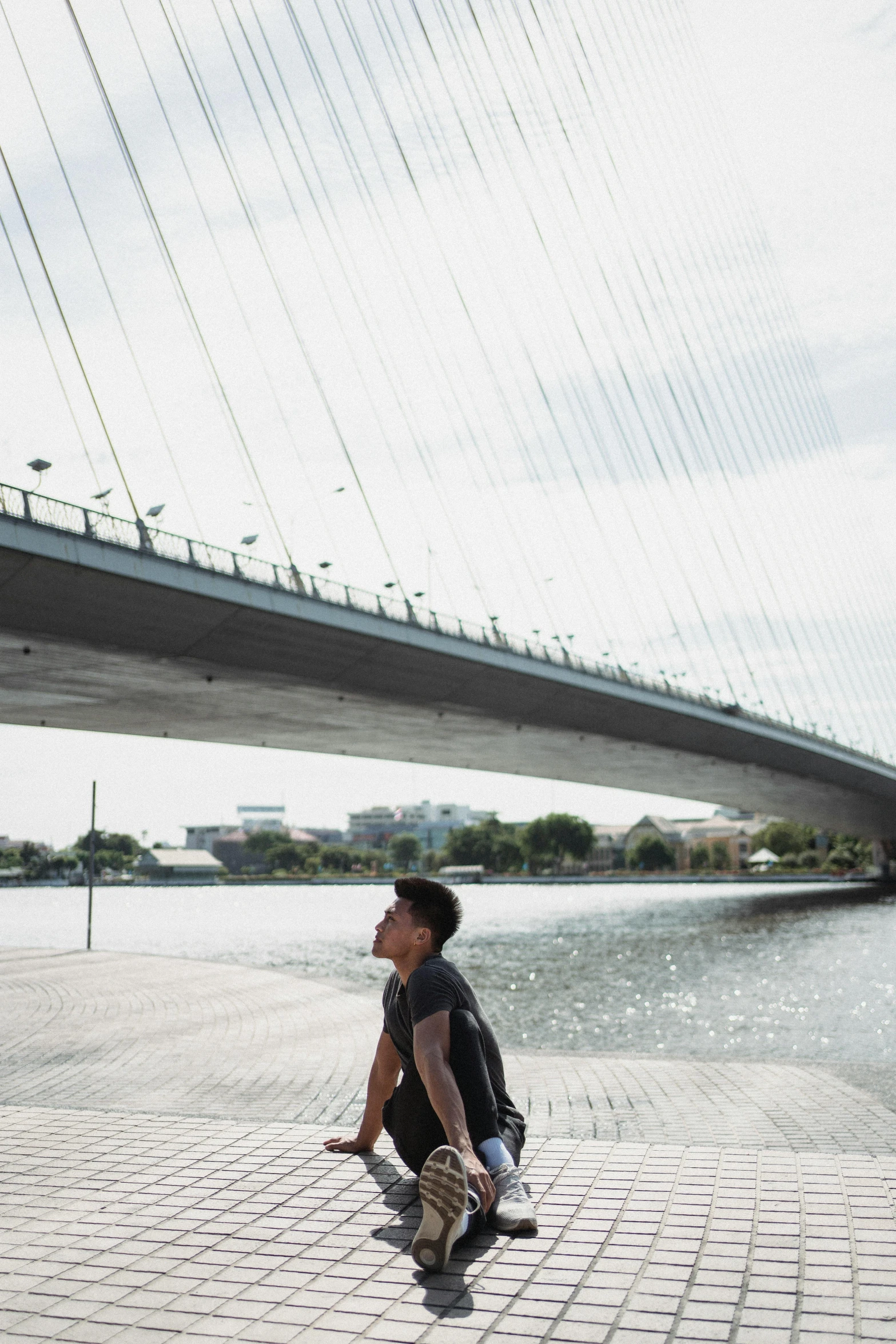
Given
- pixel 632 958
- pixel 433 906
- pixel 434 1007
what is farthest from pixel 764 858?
pixel 434 1007

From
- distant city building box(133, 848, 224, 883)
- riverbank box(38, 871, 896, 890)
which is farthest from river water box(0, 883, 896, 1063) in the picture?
distant city building box(133, 848, 224, 883)

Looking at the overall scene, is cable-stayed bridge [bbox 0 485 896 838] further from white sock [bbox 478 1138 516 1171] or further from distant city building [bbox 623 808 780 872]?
distant city building [bbox 623 808 780 872]

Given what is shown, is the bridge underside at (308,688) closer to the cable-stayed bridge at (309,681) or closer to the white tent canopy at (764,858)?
the cable-stayed bridge at (309,681)

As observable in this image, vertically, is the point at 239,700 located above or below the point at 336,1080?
above

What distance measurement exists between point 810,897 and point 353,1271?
61726 millimetres

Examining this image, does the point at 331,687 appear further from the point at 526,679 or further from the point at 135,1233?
the point at 135,1233

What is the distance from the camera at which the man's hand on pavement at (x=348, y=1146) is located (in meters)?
4.96

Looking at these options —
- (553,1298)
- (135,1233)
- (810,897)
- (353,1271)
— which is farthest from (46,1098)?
(810,897)

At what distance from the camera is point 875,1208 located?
13.1ft

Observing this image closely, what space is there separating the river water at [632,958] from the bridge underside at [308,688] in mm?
6922

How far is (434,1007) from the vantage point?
13.5 ft

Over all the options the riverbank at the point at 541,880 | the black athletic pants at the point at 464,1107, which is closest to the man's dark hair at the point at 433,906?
the black athletic pants at the point at 464,1107

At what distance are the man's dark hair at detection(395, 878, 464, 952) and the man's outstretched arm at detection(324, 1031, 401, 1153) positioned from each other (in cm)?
67

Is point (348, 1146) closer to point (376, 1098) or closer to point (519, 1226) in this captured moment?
point (376, 1098)
